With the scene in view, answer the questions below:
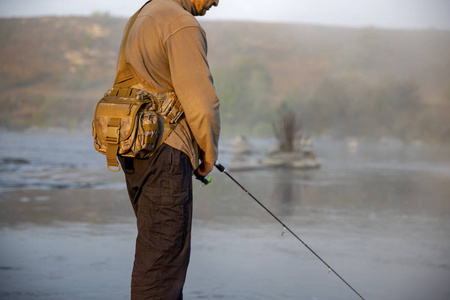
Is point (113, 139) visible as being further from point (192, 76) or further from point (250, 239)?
point (250, 239)

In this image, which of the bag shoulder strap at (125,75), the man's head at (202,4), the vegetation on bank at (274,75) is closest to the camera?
the bag shoulder strap at (125,75)

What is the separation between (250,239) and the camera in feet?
13.9

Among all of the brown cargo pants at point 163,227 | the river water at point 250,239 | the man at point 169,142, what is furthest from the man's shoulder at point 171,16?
the river water at point 250,239

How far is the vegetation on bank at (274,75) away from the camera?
2522cm

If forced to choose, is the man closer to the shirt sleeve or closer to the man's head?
the shirt sleeve

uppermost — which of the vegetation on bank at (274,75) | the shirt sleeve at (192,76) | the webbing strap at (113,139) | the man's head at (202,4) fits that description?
the vegetation on bank at (274,75)

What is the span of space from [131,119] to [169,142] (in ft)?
0.48

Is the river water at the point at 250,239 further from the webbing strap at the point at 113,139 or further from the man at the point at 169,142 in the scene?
the webbing strap at the point at 113,139

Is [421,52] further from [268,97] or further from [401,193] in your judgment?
[401,193]

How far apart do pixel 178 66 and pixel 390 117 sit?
80.4 ft

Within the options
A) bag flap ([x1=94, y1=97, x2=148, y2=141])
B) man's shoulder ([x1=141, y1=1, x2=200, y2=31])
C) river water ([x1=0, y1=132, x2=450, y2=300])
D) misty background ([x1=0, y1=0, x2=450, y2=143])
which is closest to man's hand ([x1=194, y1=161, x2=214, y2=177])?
bag flap ([x1=94, y1=97, x2=148, y2=141])

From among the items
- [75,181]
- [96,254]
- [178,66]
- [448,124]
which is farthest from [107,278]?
[448,124]

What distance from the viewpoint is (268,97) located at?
28.2 meters

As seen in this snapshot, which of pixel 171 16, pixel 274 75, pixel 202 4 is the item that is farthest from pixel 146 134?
pixel 274 75
